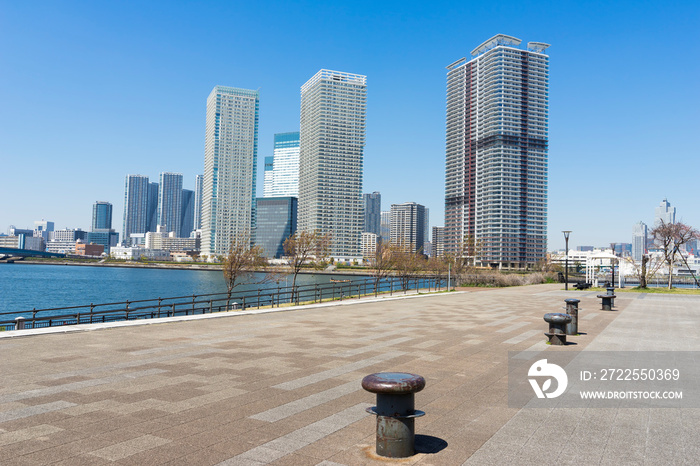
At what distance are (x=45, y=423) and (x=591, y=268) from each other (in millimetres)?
77608

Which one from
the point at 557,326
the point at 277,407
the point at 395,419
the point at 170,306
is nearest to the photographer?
the point at 395,419

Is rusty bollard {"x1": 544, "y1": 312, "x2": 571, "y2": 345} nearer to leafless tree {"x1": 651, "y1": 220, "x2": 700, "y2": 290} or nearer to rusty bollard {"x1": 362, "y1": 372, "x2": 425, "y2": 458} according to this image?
rusty bollard {"x1": 362, "y1": 372, "x2": 425, "y2": 458}

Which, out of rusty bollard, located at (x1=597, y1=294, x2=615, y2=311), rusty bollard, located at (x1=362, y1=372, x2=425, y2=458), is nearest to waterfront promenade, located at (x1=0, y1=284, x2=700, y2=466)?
rusty bollard, located at (x1=362, y1=372, x2=425, y2=458)

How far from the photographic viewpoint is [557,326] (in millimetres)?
13836

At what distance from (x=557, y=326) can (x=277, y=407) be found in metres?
9.48

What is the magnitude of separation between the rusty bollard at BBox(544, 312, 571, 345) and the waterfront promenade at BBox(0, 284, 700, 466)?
0.41m

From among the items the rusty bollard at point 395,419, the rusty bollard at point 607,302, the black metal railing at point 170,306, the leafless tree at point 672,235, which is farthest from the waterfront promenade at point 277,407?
the leafless tree at point 672,235

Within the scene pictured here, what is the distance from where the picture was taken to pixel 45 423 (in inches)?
250

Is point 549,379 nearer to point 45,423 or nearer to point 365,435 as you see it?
point 365,435

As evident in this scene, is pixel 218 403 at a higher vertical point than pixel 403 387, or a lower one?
lower

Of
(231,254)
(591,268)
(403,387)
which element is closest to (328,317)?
(403,387)

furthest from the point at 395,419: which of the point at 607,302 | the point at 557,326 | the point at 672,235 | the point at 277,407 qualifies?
the point at 672,235

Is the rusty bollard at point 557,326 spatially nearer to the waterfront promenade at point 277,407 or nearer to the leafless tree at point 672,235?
the waterfront promenade at point 277,407

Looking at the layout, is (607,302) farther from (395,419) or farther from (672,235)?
(672,235)
